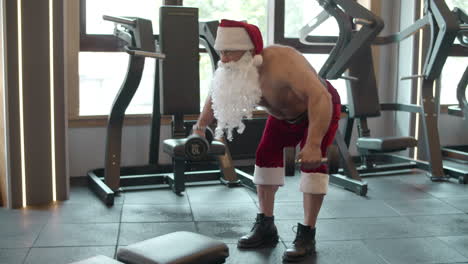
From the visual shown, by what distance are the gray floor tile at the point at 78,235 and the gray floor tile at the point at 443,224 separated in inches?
70.1

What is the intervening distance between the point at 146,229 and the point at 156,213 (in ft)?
1.19

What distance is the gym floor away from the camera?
9.78 feet

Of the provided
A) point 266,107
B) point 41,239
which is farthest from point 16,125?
point 266,107

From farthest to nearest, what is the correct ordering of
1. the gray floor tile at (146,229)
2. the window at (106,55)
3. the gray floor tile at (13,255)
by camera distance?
the window at (106,55) < the gray floor tile at (146,229) < the gray floor tile at (13,255)

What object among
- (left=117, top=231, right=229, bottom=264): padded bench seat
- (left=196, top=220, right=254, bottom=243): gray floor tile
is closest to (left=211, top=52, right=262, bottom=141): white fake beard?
(left=117, top=231, right=229, bottom=264): padded bench seat

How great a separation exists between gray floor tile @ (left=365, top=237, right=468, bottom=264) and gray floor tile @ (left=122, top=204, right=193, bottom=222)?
116 cm

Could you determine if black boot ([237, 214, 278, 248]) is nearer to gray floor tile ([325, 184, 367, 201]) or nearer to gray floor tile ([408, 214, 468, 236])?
gray floor tile ([408, 214, 468, 236])

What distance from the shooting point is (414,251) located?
3039mm

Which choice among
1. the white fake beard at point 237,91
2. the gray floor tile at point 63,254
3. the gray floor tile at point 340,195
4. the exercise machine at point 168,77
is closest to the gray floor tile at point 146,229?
the gray floor tile at point 63,254

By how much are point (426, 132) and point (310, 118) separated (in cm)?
248

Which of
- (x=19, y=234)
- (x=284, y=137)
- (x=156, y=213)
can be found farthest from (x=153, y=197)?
(x=284, y=137)

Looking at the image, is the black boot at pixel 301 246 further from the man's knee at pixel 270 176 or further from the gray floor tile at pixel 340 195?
the gray floor tile at pixel 340 195

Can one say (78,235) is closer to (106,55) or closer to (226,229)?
(226,229)

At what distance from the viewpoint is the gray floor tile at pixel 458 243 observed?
306 centimetres
